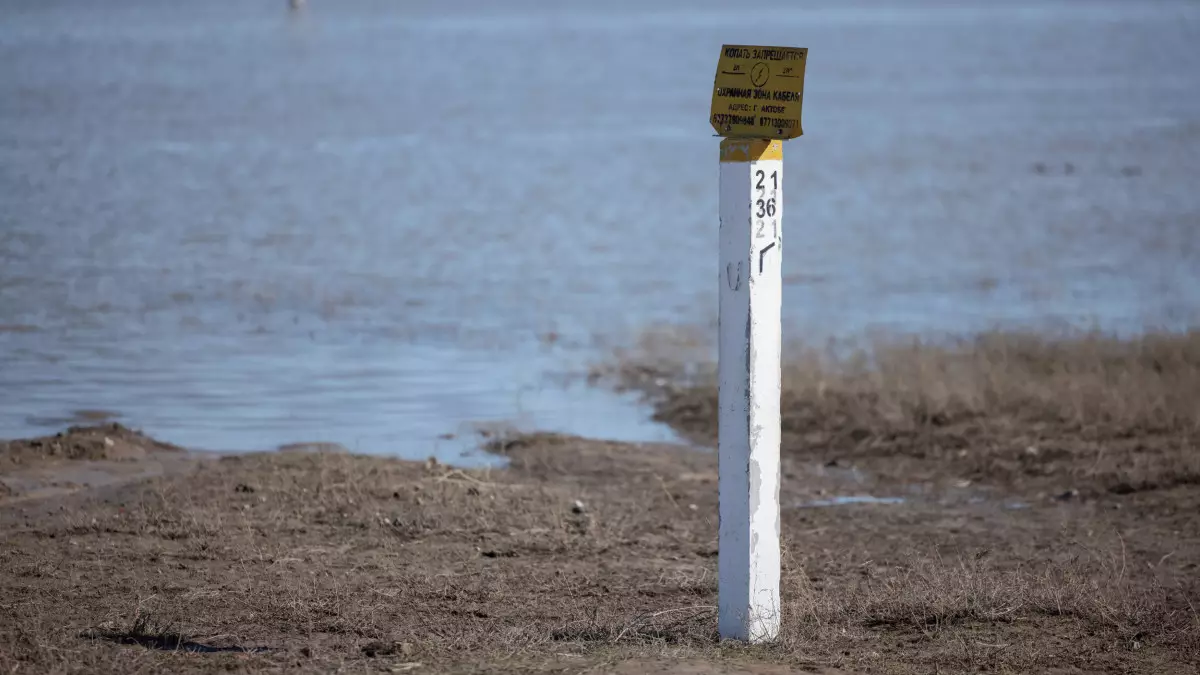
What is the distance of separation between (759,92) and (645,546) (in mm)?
3532

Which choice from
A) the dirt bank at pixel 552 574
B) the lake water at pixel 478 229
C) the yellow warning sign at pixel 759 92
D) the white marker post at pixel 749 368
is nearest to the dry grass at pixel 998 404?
the dirt bank at pixel 552 574

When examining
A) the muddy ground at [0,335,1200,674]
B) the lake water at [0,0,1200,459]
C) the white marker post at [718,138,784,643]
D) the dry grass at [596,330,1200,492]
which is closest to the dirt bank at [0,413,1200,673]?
the muddy ground at [0,335,1200,674]

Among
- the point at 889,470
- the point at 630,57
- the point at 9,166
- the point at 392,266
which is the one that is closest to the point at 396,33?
the point at 630,57

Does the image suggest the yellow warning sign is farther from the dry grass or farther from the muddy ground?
the dry grass

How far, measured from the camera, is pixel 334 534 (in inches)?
373

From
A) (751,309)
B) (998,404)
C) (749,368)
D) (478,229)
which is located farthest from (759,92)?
(478,229)

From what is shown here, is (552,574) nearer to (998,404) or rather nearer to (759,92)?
(759,92)

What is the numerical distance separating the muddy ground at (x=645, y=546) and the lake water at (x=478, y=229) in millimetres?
1808

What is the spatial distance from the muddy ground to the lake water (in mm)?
1808

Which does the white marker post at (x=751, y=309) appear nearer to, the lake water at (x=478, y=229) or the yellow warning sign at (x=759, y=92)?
the yellow warning sign at (x=759, y=92)

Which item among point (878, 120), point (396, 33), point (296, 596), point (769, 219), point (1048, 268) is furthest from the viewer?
point (396, 33)

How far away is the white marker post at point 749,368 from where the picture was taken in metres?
6.85

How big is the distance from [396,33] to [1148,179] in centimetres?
8161

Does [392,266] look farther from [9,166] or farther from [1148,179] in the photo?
[1148,179]
